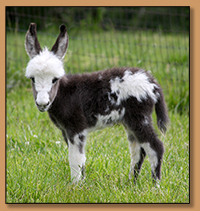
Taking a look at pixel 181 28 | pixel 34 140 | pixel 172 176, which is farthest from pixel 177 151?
pixel 181 28

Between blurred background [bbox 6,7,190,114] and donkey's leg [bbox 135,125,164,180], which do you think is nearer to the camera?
donkey's leg [bbox 135,125,164,180]

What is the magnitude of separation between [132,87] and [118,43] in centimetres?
437

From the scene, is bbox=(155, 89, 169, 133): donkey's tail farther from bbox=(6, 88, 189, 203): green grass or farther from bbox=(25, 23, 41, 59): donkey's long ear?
bbox=(25, 23, 41, 59): donkey's long ear

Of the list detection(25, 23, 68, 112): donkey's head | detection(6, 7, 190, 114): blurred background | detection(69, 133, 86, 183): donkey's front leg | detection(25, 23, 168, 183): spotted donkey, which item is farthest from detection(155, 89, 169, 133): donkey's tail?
detection(6, 7, 190, 114): blurred background

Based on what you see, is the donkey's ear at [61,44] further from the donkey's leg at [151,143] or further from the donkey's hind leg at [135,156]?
the donkey's hind leg at [135,156]

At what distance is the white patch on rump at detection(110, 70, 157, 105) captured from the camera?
391cm

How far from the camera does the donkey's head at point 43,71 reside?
3488 millimetres

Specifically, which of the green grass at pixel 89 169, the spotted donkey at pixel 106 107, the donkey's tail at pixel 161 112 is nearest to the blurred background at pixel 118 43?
the green grass at pixel 89 169

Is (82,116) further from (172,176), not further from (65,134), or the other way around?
(172,176)

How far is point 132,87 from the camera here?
12.9 ft

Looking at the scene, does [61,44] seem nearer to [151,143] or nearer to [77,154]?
[77,154]

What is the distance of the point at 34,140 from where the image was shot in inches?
206

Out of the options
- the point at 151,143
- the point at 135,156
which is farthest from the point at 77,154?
the point at 151,143

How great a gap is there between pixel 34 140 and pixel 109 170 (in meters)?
1.54
